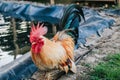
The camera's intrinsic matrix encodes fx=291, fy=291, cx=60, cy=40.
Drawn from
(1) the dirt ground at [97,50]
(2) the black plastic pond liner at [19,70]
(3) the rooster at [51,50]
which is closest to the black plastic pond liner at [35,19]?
(2) the black plastic pond liner at [19,70]

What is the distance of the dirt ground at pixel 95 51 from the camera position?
4.91 m

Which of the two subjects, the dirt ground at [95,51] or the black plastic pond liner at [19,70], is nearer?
the dirt ground at [95,51]

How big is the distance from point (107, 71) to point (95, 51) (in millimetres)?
1422

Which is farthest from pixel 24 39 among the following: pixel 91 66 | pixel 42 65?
pixel 42 65

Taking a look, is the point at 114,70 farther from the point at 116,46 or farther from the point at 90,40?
the point at 90,40

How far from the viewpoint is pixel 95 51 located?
625 centimetres

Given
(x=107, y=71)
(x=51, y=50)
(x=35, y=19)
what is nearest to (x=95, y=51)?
(x=107, y=71)

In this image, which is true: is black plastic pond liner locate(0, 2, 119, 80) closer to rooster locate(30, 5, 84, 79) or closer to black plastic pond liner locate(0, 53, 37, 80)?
black plastic pond liner locate(0, 53, 37, 80)

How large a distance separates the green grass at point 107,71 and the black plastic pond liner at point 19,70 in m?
1.24

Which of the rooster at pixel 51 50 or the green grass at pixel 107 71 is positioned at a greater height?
the rooster at pixel 51 50

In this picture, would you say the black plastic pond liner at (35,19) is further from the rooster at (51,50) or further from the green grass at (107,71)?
the green grass at (107,71)

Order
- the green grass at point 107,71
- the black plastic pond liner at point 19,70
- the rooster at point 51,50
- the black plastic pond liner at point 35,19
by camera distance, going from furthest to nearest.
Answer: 1. the black plastic pond liner at point 35,19
2. the black plastic pond liner at point 19,70
3. the green grass at point 107,71
4. the rooster at point 51,50

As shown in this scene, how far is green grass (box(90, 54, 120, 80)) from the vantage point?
4689mm

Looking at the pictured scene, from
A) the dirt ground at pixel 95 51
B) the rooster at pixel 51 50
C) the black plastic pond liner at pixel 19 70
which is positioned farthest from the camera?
the black plastic pond liner at pixel 19 70
